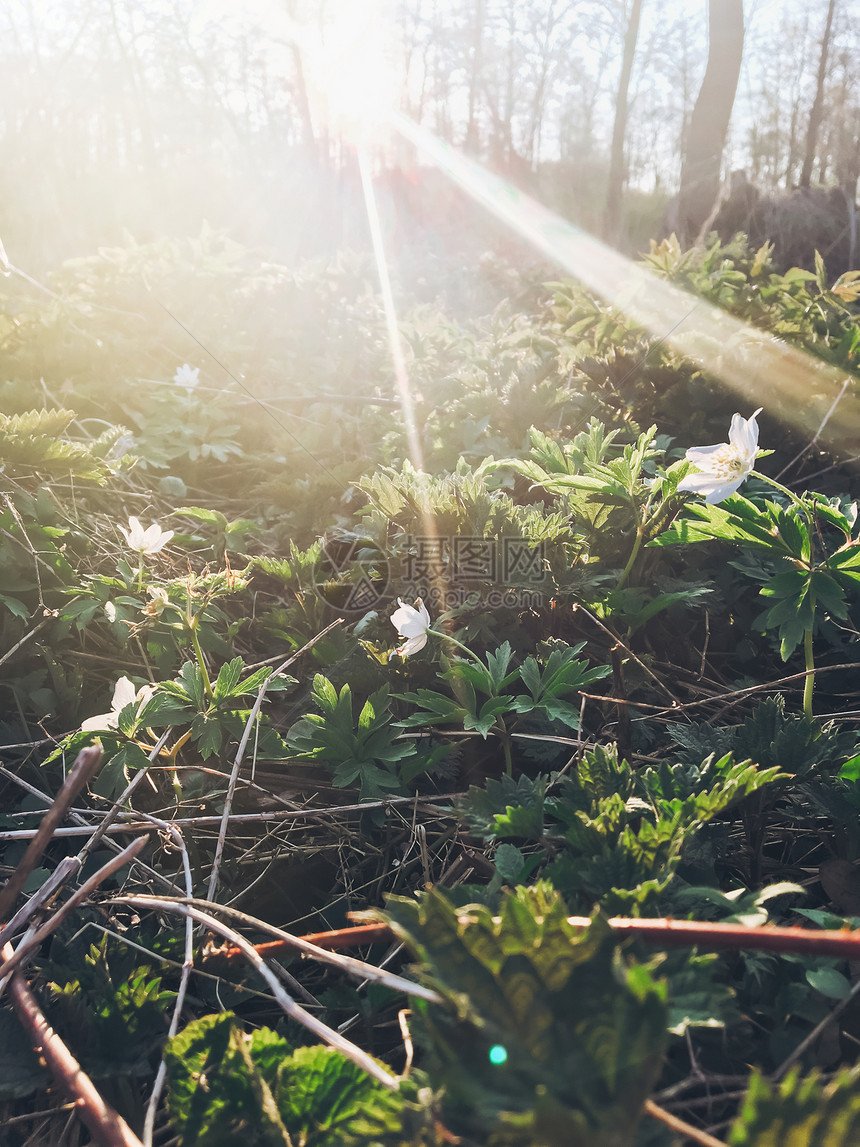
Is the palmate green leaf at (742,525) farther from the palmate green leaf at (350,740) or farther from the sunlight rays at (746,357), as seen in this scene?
the sunlight rays at (746,357)

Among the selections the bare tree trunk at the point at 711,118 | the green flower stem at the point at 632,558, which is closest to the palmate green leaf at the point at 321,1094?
the green flower stem at the point at 632,558

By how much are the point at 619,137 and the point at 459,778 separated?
45.0ft

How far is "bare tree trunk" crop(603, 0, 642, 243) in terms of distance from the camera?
11508mm

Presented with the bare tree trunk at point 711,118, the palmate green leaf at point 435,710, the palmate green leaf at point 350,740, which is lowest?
the palmate green leaf at point 350,740

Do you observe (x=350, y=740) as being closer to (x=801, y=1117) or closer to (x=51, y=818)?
(x=51, y=818)

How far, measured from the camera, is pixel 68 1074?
95 cm

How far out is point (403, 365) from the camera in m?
4.27

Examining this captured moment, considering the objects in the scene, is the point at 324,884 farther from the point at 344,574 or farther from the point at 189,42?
the point at 189,42

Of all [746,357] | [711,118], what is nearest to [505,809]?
[746,357]

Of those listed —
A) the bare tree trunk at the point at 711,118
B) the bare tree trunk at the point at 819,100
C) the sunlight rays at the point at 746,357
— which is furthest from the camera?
the bare tree trunk at the point at 819,100

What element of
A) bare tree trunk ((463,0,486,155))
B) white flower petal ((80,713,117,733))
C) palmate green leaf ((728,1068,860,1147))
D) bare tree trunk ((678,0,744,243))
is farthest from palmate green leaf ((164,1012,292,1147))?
bare tree trunk ((463,0,486,155))

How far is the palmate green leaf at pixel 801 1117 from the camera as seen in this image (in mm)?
570

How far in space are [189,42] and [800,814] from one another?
21.6 meters

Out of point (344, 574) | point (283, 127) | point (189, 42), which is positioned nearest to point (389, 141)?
point (283, 127)
